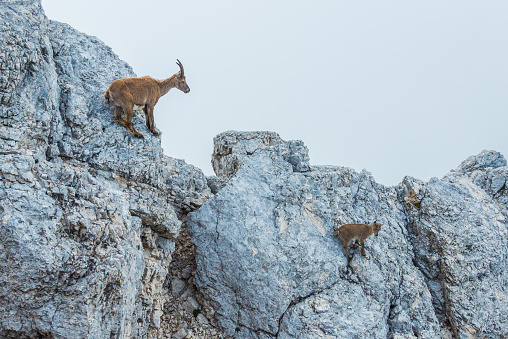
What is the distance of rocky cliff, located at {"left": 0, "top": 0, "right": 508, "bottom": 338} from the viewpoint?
8.08 metres

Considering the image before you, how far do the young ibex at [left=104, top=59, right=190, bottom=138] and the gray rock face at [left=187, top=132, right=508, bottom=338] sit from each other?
3778mm

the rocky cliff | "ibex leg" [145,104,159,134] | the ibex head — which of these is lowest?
the rocky cliff

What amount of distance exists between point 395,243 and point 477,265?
3.19 metres

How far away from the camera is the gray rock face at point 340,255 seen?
39.5 feet

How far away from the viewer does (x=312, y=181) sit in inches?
574

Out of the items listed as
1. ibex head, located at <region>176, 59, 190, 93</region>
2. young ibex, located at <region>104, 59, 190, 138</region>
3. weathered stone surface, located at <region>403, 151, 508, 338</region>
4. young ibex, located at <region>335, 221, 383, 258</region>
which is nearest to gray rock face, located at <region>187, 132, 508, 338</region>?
weathered stone surface, located at <region>403, 151, 508, 338</region>

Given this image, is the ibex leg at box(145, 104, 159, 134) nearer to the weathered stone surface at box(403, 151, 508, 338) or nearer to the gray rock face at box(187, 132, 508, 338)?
the gray rock face at box(187, 132, 508, 338)

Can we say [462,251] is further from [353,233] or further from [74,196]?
[74,196]

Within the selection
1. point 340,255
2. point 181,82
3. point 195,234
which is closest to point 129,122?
point 181,82

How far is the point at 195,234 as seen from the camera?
13102 millimetres

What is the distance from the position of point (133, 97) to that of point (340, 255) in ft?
29.4

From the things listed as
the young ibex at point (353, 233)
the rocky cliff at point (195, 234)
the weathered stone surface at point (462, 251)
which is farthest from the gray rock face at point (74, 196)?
the weathered stone surface at point (462, 251)

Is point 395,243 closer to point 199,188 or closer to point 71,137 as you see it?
point 199,188

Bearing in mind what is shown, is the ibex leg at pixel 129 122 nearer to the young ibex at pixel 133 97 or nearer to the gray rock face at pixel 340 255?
the young ibex at pixel 133 97
